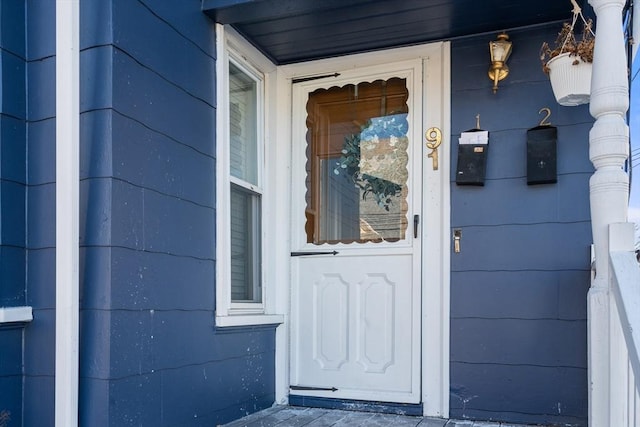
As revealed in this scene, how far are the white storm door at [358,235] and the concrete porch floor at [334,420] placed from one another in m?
0.13

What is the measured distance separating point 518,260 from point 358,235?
870mm

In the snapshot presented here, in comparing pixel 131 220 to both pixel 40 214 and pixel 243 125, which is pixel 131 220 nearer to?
pixel 40 214

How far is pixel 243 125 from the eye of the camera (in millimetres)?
2912

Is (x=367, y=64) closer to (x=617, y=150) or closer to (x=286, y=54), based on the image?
(x=286, y=54)

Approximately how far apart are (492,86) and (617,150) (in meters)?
1.31

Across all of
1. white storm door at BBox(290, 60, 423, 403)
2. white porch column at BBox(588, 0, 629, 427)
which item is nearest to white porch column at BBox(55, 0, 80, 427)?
white storm door at BBox(290, 60, 423, 403)

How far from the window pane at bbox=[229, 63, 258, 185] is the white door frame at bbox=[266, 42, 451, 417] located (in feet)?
0.39

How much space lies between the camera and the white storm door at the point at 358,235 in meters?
2.82

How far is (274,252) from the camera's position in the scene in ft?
9.95

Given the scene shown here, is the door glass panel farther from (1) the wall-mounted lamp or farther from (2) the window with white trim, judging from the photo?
(1) the wall-mounted lamp

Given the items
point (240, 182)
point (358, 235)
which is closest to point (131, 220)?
point (240, 182)

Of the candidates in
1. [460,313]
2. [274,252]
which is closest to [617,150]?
[460,313]

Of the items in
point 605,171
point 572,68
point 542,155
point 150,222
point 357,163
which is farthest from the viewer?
point 357,163

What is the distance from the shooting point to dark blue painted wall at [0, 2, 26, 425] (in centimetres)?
181
